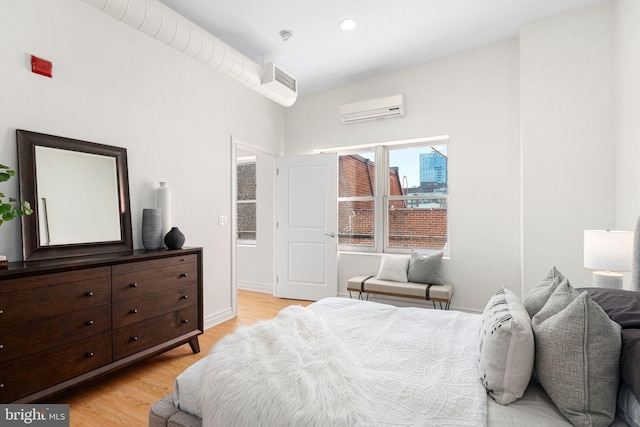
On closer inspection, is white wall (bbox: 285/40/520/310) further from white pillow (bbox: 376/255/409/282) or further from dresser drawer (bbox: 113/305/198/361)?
dresser drawer (bbox: 113/305/198/361)

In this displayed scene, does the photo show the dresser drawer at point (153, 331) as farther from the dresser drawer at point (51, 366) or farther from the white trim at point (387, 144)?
the white trim at point (387, 144)

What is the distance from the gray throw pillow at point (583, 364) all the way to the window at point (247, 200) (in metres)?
4.67

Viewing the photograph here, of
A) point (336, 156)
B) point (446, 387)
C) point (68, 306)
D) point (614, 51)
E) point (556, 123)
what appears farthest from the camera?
point (336, 156)

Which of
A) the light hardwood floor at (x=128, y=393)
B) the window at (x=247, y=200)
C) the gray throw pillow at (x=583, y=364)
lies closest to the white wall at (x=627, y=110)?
the gray throw pillow at (x=583, y=364)

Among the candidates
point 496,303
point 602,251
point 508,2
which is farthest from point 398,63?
point 496,303

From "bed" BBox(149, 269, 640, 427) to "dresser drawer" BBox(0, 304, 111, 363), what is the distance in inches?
39.9

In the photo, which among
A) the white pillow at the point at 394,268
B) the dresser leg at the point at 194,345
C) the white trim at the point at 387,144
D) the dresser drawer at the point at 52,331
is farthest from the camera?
the white trim at the point at 387,144

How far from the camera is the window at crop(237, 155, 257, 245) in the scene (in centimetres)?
544

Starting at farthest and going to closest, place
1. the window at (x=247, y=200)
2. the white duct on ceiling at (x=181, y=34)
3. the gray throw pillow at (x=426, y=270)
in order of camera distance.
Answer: the window at (x=247, y=200) → the gray throw pillow at (x=426, y=270) → the white duct on ceiling at (x=181, y=34)

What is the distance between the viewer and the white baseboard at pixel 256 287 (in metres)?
5.02

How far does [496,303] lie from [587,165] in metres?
2.28

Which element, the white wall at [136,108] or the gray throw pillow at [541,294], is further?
the white wall at [136,108]

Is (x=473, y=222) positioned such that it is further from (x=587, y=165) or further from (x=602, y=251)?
(x=602, y=251)

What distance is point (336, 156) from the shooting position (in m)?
4.37
